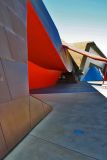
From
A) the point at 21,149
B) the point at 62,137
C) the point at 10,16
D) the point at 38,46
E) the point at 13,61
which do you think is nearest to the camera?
the point at 21,149

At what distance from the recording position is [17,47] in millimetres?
3816

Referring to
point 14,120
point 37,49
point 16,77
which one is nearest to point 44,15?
point 37,49

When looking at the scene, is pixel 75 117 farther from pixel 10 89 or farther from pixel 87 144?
pixel 10 89

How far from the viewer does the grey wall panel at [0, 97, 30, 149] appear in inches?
98.7

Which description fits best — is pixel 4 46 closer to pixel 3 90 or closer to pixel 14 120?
pixel 3 90

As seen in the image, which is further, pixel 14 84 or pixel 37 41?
pixel 37 41

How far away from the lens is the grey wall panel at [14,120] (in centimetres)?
251

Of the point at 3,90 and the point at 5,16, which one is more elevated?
the point at 5,16

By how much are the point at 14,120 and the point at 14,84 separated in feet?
2.58

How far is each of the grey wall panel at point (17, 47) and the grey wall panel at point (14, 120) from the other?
42.5 inches

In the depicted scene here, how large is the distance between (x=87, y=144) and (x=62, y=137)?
516 millimetres

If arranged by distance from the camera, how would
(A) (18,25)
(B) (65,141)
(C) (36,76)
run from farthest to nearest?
(C) (36,76)
(A) (18,25)
(B) (65,141)

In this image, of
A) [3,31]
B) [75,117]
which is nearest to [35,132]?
[75,117]

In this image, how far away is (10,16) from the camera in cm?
377
